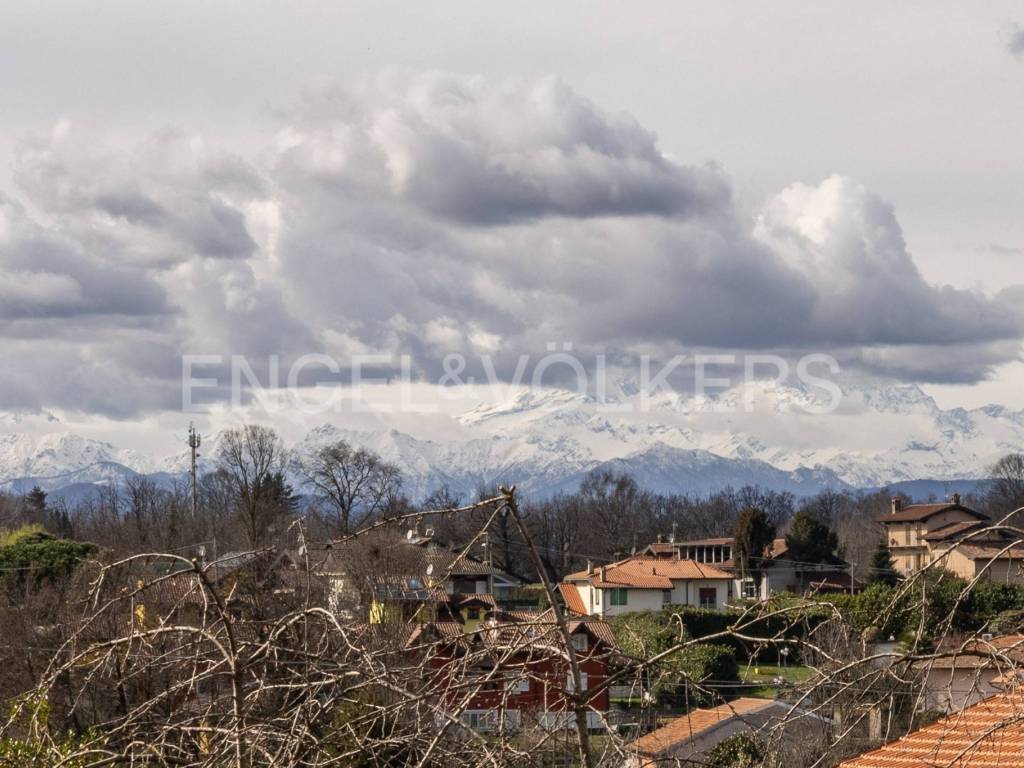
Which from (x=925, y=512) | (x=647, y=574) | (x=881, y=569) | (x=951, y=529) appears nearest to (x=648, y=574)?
(x=647, y=574)

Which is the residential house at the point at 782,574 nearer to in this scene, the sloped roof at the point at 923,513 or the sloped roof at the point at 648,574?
the sloped roof at the point at 648,574

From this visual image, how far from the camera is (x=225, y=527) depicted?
6731 centimetres

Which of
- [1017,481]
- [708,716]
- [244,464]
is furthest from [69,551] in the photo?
[1017,481]

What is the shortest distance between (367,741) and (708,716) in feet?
90.6

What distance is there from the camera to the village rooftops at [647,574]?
58.5 metres

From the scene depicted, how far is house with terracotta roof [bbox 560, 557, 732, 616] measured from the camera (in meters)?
57.4

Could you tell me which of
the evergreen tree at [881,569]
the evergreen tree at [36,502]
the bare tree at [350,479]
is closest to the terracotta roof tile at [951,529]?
the evergreen tree at [881,569]

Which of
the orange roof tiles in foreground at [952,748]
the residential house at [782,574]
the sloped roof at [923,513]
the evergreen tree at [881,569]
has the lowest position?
the residential house at [782,574]

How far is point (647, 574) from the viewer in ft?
201

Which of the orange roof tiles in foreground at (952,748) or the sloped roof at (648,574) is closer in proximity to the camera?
the orange roof tiles in foreground at (952,748)

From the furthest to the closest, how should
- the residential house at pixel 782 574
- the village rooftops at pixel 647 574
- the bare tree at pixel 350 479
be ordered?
the bare tree at pixel 350 479, the residential house at pixel 782 574, the village rooftops at pixel 647 574

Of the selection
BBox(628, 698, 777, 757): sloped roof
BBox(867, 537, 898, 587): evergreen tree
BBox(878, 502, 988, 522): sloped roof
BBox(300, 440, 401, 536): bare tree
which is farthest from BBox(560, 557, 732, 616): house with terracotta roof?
BBox(628, 698, 777, 757): sloped roof

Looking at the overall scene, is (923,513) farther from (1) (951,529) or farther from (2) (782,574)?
(2) (782,574)

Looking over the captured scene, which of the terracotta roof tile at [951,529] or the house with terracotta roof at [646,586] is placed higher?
the terracotta roof tile at [951,529]
